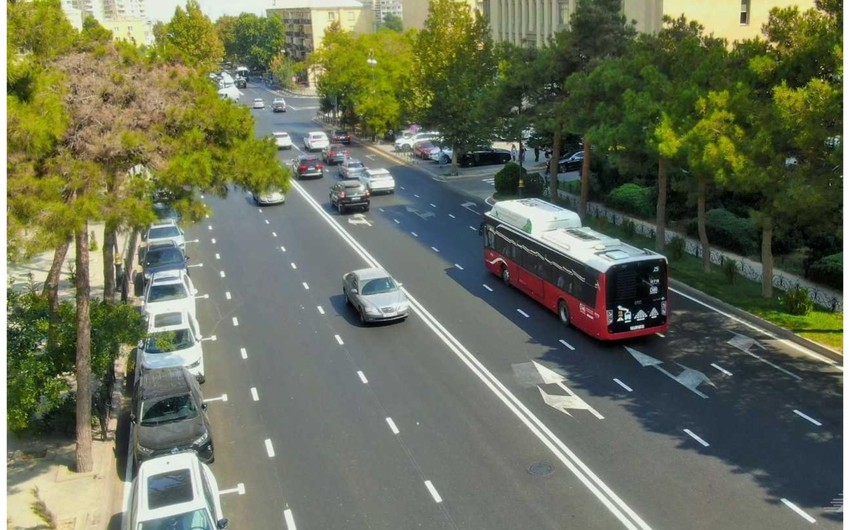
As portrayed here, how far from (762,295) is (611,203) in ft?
50.2

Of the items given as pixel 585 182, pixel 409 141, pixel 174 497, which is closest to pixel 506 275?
pixel 585 182

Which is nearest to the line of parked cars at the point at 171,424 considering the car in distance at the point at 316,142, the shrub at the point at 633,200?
the shrub at the point at 633,200

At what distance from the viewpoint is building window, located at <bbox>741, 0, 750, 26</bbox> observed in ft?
173

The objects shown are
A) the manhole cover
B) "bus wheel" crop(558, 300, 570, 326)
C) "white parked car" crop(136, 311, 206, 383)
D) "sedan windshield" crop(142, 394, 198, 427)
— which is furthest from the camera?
"bus wheel" crop(558, 300, 570, 326)

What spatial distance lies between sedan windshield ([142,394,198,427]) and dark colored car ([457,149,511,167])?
40247 mm

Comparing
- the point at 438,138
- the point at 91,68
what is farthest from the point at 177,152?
the point at 438,138

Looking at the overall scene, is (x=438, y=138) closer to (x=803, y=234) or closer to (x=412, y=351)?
(x=803, y=234)

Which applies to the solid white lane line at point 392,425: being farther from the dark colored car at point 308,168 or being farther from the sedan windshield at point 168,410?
the dark colored car at point 308,168

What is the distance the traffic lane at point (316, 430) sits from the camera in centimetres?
1596

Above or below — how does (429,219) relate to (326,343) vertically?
above

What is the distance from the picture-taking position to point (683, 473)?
54.0 ft

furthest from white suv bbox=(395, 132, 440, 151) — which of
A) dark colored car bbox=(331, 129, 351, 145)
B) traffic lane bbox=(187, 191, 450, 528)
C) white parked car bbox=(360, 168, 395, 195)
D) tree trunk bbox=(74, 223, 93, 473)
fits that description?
tree trunk bbox=(74, 223, 93, 473)

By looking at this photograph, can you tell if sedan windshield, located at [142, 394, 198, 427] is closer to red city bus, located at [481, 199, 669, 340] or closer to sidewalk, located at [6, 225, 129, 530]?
sidewalk, located at [6, 225, 129, 530]

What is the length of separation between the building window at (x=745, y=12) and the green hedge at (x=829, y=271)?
1148 inches
